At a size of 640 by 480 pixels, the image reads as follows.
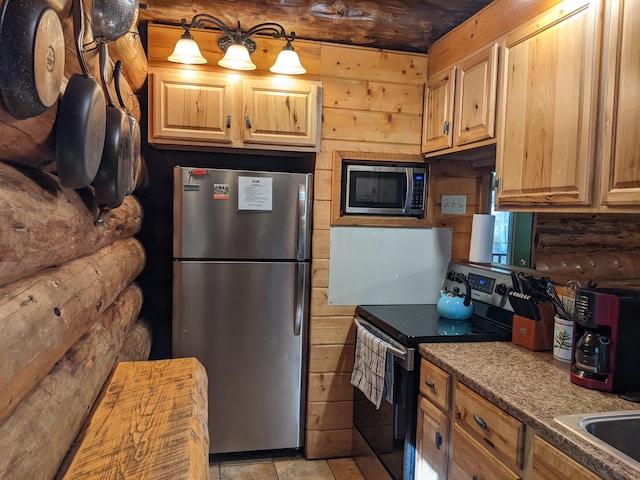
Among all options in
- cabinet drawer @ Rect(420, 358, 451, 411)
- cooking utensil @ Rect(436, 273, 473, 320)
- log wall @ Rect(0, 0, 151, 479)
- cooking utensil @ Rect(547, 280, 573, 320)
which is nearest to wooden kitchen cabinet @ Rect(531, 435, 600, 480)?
cabinet drawer @ Rect(420, 358, 451, 411)

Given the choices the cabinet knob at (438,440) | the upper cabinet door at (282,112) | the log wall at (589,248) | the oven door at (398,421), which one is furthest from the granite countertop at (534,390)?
the upper cabinet door at (282,112)

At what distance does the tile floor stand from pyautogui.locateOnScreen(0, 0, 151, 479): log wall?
1370mm

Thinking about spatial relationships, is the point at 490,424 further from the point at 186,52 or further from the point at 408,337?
the point at 186,52

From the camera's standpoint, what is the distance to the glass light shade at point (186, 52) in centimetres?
227

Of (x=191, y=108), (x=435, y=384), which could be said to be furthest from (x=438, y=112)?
(x=435, y=384)

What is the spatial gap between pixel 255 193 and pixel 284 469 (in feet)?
5.20

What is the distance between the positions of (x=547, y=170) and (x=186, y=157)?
2.10 metres

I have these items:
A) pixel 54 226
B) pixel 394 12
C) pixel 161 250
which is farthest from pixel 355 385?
pixel 394 12

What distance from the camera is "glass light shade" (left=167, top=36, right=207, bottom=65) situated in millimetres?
2266

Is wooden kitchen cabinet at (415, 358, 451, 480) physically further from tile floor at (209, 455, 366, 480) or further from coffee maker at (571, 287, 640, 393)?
tile floor at (209, 455, 366, 480)

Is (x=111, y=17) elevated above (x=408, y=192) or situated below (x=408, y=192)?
above

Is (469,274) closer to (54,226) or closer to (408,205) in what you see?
(408,205)

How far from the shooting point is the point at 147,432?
104 cm

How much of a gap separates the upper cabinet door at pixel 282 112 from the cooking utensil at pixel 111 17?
4.10ft
